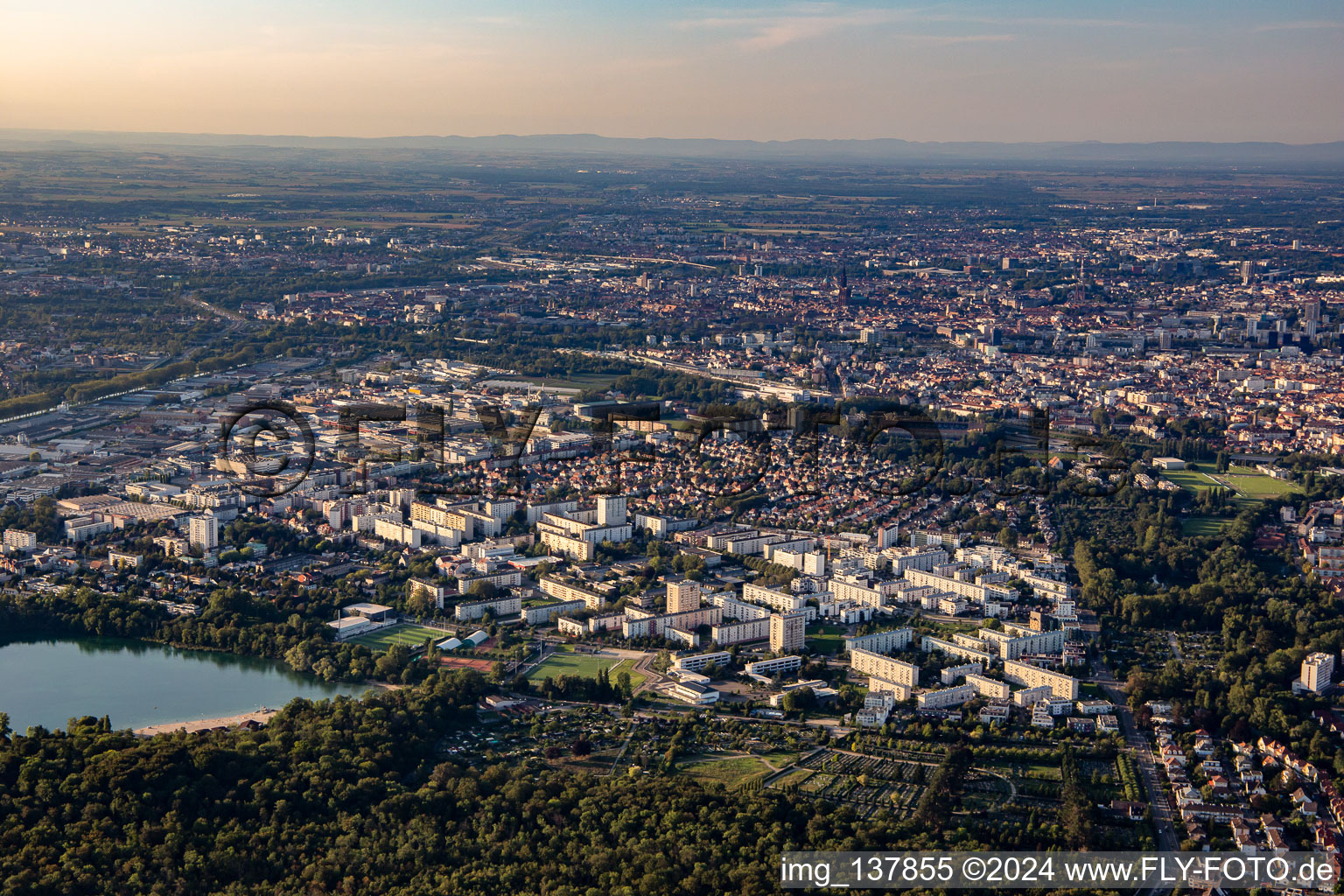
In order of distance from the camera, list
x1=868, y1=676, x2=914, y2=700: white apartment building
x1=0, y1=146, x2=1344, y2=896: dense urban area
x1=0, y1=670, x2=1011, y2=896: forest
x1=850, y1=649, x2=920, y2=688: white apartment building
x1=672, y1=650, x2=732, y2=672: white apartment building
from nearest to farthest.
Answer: x1=0, y1=670, x2=1011, y2=896: forest
x1=0, y1=146, x2=1344, y2=896: dense urban area
x1=868, y1=676, x2=914, y2=700: white apartment building
x1=850, y1=649, x2=920, y2=688: white apartment building
x1=672, y1=650, x2=732, y2=672: white apartment building

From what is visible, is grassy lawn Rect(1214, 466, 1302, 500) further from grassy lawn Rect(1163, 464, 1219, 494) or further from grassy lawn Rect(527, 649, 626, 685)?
grassy lawn Rect(527, 649, 626, 685)

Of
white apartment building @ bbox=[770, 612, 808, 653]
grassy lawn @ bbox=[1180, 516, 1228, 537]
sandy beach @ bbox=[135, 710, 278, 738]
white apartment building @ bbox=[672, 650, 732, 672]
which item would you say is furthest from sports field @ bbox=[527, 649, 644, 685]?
grassy lawn @ bbox=[1180, 516, 1228, 537]

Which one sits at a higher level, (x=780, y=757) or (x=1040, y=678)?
(x=1040, y=678)

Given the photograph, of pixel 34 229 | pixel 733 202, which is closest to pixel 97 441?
pixel 34 229

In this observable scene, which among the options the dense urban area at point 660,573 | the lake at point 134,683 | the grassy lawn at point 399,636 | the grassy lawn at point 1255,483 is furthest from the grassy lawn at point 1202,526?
the lake at point 134,683

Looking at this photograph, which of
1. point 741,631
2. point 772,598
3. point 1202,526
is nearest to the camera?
point 741,631

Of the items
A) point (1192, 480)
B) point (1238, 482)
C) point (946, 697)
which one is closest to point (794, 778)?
point (946, 697)

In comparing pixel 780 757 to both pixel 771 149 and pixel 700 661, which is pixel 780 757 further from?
pixel 771 149
